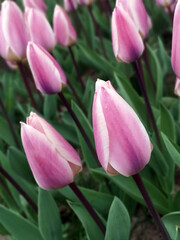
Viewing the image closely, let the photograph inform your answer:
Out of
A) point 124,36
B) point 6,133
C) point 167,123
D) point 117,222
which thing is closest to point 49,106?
point 6,133

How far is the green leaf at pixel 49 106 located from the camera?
1587 millimetres

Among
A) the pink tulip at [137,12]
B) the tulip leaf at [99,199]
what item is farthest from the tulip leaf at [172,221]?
the pink tulip at [137,12]

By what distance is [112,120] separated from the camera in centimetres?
63

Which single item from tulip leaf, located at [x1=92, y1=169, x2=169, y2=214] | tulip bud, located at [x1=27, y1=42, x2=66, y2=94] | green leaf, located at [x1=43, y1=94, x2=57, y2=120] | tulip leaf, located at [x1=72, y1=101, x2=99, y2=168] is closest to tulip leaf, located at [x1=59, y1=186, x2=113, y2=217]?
tulip leaf, located at [x1=92, y1=169, x2=169, y2=214]

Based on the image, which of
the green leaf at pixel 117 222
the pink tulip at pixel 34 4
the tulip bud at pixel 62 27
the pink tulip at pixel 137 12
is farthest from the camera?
the pink tulip at pixel 34 4

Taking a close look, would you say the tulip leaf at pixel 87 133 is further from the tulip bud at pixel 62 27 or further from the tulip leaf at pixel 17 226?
the tulip bud at pixel 62 27

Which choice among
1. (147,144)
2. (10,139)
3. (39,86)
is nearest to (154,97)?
(10,139)

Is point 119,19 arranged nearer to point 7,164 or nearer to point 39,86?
point 39,86

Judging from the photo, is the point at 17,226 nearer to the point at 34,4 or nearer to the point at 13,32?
the point at 13,32

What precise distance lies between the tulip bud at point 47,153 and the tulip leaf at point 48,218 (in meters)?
0.28

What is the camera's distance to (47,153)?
72cm

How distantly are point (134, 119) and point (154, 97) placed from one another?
1062 millimetres

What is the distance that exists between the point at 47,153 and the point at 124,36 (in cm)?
38

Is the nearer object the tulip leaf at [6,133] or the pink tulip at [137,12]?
the pink tulip at [137,12]
